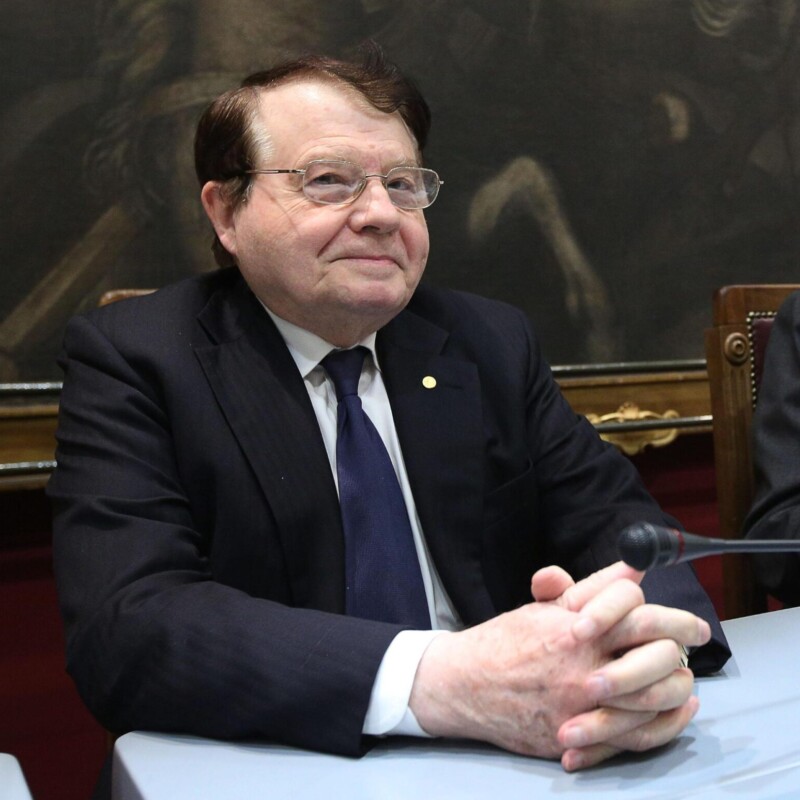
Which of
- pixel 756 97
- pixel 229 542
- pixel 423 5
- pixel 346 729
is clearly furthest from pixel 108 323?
pixel 756 97

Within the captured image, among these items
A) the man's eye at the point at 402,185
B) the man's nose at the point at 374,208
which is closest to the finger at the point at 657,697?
the man's nose at the point at 374,208

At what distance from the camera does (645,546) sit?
0.83m

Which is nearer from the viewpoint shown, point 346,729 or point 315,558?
point 346,729

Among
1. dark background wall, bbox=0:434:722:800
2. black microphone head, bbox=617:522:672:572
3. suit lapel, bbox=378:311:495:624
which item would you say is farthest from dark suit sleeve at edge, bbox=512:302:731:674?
dark background wall, bbox=0:434:722:800

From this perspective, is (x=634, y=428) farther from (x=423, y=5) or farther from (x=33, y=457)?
(x=33, y=457)

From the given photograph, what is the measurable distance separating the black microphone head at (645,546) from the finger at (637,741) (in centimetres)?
20

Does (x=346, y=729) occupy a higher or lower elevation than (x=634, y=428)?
higher

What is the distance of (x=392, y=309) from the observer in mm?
1617

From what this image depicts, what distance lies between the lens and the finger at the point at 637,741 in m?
0.93

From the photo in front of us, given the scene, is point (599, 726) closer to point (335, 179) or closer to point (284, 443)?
point (284, 443)

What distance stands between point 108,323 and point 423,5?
1.39 m

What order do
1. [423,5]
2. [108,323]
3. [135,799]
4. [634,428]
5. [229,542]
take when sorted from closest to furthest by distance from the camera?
[135,799] → [229,542] → [108,323] → [423,5] → [634,428]

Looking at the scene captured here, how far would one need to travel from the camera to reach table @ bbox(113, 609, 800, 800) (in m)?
0.87

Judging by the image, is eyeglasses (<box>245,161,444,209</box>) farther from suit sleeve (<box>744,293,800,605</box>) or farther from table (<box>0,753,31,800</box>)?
table (<box>0,753,31,800</box>)
